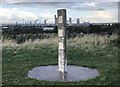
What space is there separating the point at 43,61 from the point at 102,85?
9.42 feet

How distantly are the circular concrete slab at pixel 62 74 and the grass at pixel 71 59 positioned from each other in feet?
0.62

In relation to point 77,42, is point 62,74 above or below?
below

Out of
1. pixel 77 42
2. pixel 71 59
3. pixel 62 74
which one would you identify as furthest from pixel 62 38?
pixel 77 42

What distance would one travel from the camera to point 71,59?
8.00 meters

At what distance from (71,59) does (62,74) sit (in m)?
1.91

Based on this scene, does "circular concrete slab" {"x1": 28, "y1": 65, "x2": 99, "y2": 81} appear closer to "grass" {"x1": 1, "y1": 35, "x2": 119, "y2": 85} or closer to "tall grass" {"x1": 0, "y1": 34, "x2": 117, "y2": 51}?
"grass" {"x1": 1, "y1": 35, "x2": 119, "y2": 85}

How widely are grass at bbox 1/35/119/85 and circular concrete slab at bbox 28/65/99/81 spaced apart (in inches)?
7.5

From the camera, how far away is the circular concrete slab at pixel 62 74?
5.77 metres

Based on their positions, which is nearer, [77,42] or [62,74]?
[62,74]

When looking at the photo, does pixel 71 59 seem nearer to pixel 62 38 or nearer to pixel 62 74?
pixel 62 38

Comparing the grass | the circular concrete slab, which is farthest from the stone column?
the grass

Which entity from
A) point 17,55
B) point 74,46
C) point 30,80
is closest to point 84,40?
point 74,46

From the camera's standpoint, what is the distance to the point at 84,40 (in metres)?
11.4

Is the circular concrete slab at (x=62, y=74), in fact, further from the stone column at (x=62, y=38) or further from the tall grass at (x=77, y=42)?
the tall grass at (x=77, y=42)
